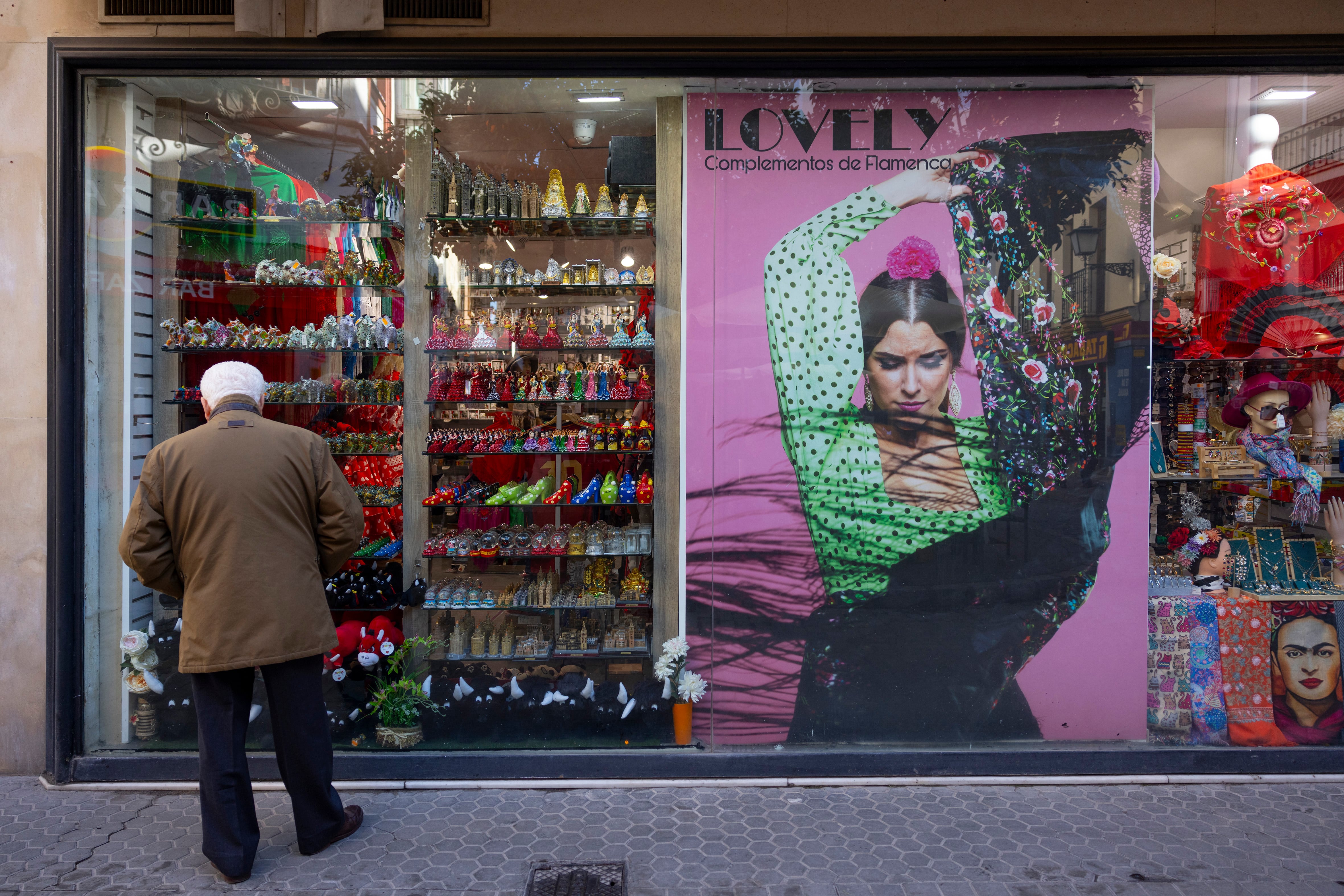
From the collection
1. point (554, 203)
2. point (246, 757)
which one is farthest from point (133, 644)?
point (554, 203)

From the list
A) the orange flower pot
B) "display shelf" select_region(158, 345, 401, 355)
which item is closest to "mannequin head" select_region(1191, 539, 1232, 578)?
the orange flower pot

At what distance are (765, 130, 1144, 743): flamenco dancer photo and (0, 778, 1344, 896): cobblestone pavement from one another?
611 millimetres

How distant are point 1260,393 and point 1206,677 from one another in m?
1.69

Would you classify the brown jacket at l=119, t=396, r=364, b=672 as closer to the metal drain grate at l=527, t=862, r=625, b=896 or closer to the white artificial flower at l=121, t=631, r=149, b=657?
the metal drain grate at l=527, t=862, r=625, b=896

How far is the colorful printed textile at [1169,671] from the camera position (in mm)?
4457

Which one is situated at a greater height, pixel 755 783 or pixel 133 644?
pixel 133 644

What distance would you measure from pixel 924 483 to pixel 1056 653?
4.03 feet

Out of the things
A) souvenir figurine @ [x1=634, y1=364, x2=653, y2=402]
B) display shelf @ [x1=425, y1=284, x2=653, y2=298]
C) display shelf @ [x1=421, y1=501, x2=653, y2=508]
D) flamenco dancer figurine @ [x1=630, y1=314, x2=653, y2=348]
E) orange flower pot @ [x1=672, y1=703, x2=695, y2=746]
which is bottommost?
orange flower pot @ [x1=672, y1=703, x2=695, y2=746]

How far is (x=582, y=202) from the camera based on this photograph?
4.86m

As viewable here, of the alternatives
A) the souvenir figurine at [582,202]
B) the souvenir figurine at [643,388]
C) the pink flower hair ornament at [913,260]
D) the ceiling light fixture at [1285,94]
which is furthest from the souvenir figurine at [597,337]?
the ceiling light fixture at [1285,94]

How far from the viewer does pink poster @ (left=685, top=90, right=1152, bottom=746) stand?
4426mm

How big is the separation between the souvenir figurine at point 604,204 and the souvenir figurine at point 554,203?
185 millimetres

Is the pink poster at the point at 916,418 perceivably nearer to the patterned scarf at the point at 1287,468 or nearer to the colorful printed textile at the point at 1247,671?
the colorful printed textile at the point at 1247,671

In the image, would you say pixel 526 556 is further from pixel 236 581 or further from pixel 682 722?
pixel 236 581
